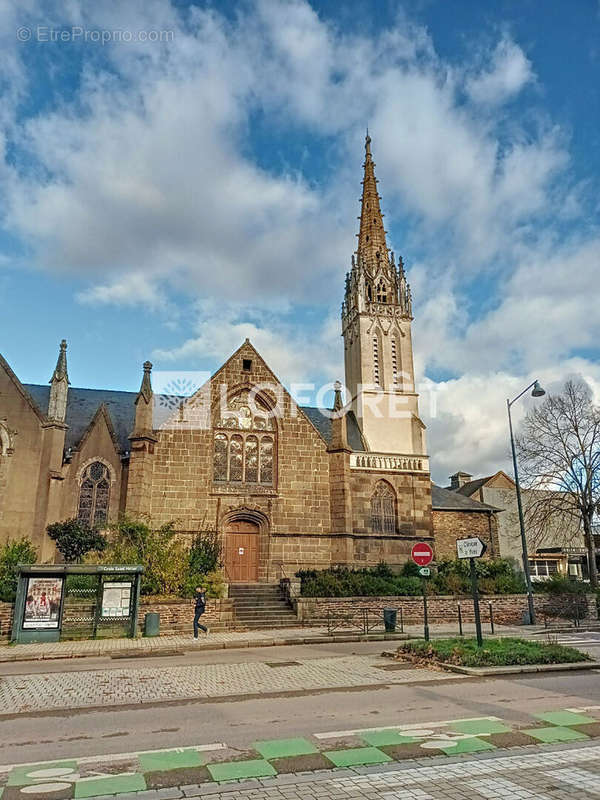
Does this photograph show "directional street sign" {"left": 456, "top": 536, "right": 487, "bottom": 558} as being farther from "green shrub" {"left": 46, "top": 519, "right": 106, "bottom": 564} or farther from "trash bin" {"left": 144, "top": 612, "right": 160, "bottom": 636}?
"green shrub" {"left": 46, "top": 519, "right": 106, "bottom": 564}

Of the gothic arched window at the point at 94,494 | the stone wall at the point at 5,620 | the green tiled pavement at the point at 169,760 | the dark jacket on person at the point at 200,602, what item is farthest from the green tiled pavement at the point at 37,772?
the gothic arched window at the point at 94,494

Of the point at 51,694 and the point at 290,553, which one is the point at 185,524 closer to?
the point at 290,553

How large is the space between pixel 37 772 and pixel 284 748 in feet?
8.32

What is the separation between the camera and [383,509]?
2955 cm

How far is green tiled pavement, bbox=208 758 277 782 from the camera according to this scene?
589cm

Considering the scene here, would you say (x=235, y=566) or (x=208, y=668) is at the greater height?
(x=235, y=566)

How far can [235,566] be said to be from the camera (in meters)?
26.8

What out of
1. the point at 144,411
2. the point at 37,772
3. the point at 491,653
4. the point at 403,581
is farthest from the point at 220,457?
the point at 37,772

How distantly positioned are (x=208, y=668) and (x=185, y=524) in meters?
13.4

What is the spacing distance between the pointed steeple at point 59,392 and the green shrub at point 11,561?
213 inches

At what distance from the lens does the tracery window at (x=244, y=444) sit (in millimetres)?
27797

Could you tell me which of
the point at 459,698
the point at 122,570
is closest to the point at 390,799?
the point at 459,698

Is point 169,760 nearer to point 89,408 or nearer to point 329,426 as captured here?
point 89,408

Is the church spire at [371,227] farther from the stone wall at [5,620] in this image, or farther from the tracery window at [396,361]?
the stone wall at [5,620]
